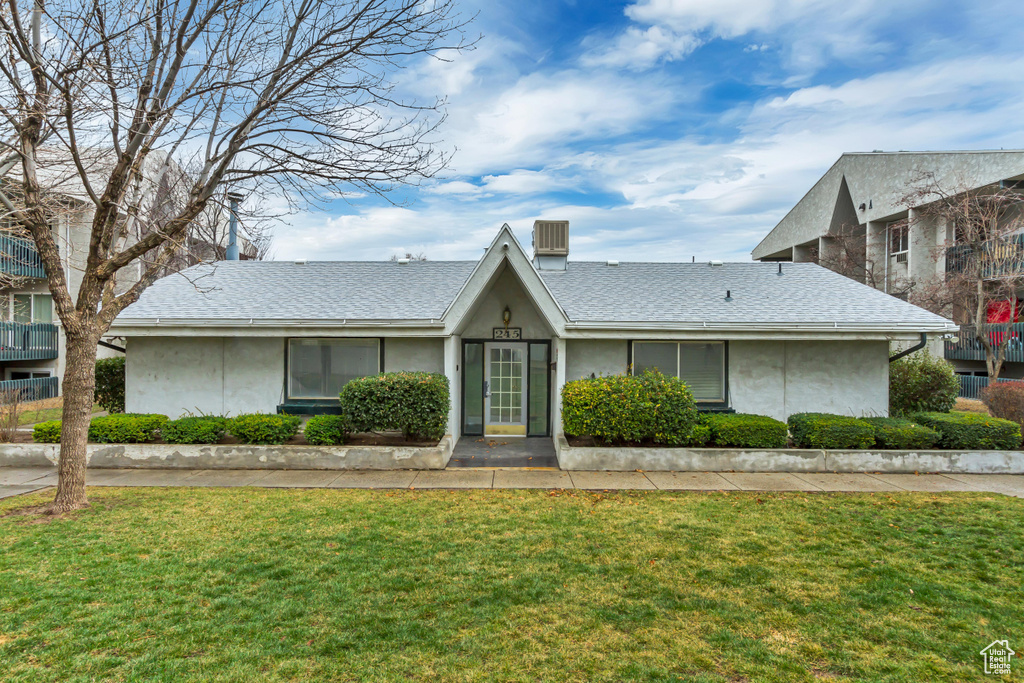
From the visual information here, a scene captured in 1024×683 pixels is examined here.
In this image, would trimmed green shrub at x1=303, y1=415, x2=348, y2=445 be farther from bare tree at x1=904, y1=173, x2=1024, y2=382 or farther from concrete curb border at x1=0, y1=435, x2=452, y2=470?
bare tree at x1=904, y1=173, x2=1024, y2=382

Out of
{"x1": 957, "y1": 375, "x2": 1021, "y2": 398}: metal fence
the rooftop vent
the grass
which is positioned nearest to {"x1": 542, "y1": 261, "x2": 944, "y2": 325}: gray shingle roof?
the rooftop vent

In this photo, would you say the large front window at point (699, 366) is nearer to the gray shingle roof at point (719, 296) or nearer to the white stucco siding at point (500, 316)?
the gray shingle roof at point (719, 296)

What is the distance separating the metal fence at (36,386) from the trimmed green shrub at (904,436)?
2566 cm

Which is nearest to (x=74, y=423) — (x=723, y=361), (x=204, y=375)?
(x=204, y=375)

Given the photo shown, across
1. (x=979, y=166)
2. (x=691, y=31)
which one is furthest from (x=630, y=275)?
(x=979, y=166)

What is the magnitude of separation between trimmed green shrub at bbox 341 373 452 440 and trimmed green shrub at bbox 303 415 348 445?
0.27 metres

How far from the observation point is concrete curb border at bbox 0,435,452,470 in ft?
32.3

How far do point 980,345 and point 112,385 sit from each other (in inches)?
1212

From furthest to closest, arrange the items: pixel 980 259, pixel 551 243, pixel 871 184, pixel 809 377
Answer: pixel 871 184
pixel 980 259
pixel 551 243
pixel 809 377

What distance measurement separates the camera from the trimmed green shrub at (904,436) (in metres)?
10.1

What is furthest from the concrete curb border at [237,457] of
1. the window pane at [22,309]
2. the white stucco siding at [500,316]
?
the window pane at [22,309]

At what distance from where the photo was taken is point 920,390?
12.5 metres

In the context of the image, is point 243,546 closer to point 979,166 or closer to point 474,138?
point 474,138

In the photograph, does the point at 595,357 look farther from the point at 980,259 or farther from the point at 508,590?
the point at 980,259
